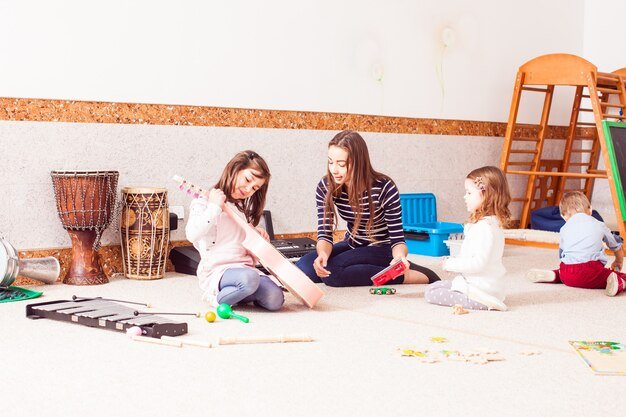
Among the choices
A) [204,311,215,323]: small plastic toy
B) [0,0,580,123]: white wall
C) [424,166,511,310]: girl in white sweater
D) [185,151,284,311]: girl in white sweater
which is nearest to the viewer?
[204,311,215,323]: small plastic toy

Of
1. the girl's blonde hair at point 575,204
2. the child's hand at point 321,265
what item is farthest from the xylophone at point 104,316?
the girl's blonde hair at point 575,204

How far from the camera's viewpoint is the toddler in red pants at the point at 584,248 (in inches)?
162

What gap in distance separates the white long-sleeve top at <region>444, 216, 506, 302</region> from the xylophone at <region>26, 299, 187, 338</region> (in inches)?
48.8

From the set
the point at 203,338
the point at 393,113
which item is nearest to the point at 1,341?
the point at 203,338

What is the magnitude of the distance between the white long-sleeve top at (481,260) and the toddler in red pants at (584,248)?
763 millimetres

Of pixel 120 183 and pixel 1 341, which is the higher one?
pixel 120 183

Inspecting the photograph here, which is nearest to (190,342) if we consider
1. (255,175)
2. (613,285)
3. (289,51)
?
(255,175)

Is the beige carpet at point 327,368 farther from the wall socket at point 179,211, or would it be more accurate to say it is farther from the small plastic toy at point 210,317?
the wall socket at point 179,211

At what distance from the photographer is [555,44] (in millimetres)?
6902

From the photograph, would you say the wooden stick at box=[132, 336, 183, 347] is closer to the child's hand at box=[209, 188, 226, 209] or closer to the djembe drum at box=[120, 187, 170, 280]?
the child's hand at box=[209, 188, 226, 209]

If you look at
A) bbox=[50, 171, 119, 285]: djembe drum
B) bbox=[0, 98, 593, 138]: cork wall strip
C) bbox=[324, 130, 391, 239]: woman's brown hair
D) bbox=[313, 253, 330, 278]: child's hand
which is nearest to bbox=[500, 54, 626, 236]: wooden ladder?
bbox=[0, 98, 593, 138]: cork wall strip

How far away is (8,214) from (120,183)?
2.03ft

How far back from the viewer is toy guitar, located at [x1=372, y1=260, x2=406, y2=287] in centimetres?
380

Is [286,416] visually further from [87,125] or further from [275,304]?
[87,125]
